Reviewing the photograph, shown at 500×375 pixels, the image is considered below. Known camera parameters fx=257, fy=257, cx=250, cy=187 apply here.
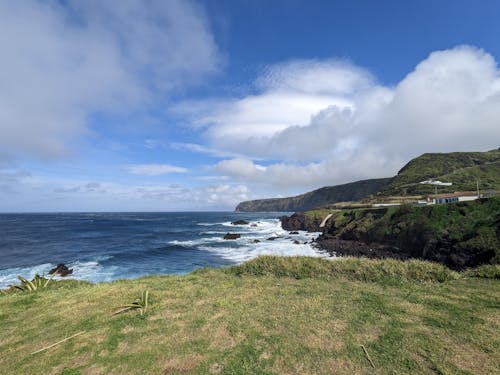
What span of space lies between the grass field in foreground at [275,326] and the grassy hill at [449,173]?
8823cm

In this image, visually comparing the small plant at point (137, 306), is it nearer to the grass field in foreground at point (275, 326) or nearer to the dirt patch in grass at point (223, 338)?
the grass field in foreground at point (275, 326)

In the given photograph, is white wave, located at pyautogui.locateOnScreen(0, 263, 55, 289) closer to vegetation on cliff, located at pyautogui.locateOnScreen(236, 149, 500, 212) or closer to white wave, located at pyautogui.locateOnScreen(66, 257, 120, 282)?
white wave, located at pyautogui.locateOnScreen(66, 257, 120, 282)

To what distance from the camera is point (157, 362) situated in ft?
19.7

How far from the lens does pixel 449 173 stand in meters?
113

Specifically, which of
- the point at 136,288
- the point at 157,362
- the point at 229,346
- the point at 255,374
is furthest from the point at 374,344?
the point at 136,288

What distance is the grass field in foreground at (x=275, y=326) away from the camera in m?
5.76

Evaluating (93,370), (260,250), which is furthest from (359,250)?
(93,370)

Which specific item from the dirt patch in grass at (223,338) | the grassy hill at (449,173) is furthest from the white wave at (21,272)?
the grassy hill at (449,173)

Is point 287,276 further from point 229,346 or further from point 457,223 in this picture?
point 457,223

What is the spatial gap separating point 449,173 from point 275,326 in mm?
136927

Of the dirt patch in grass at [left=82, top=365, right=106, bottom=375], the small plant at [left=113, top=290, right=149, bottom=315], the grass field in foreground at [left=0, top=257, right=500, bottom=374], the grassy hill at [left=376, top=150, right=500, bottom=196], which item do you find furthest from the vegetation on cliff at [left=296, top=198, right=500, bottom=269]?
the grassy hill at [left=376, top=150, right=500, bottom=196]

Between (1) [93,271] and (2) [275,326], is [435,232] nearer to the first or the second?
(2) [275,326]

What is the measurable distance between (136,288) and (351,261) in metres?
11.0

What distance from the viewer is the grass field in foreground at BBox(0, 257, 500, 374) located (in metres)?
5.76
